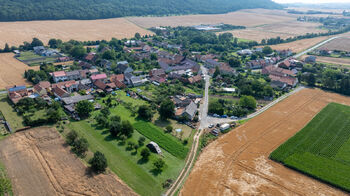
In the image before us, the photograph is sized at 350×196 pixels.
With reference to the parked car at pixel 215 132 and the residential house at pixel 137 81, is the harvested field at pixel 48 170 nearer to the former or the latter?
the parked car at pixel 215 132

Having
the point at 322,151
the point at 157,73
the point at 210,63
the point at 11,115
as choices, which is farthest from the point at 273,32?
the point at 11,115

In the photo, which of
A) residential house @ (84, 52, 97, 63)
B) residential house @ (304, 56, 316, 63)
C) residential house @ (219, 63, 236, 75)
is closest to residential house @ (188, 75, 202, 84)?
residential house @ (219, 63, 236, 75)

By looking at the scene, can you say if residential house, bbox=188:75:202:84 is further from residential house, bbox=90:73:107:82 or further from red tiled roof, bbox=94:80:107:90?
residential house, bbox=90:73:107:82

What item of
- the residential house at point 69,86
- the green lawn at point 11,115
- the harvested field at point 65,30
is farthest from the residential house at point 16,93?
the harvested field at point 65,30

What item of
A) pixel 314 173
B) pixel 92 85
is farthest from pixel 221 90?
pixel 92 85

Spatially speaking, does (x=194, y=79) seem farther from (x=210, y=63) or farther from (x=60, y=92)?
(x=60, y=92)
